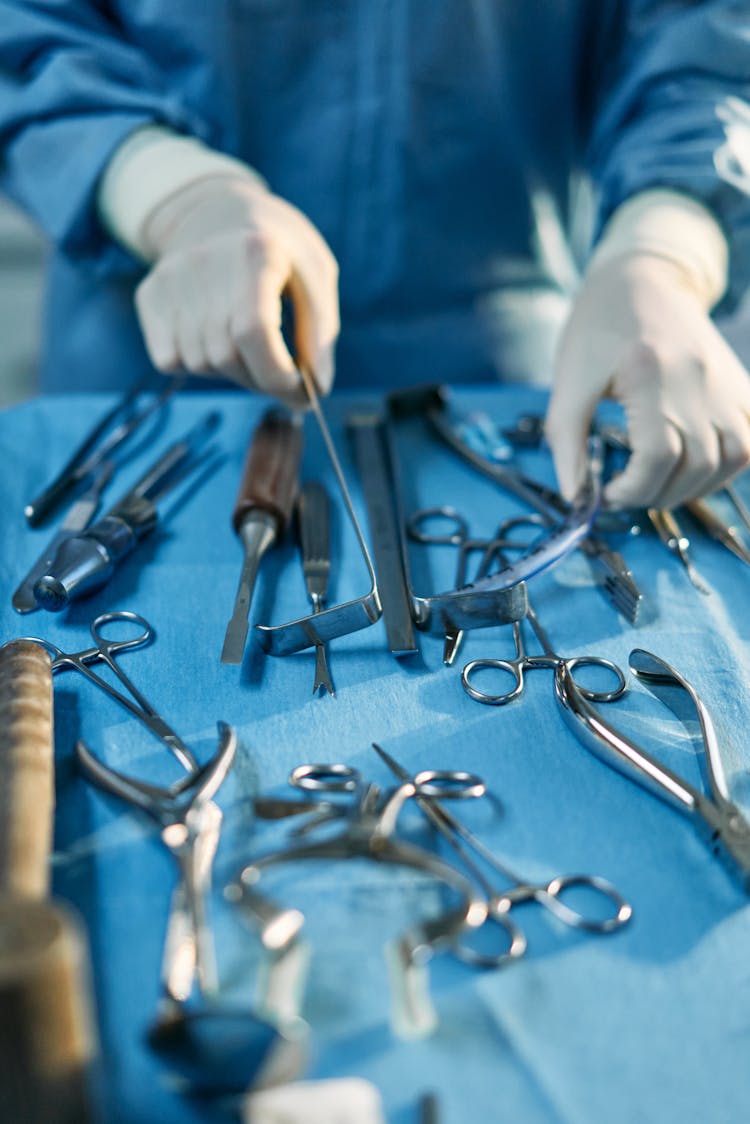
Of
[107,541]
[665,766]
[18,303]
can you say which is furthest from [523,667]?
[18,303]

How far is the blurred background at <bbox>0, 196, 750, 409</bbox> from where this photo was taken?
8.29 ft

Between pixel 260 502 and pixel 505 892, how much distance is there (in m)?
0.41

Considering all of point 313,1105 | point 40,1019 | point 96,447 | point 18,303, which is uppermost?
point 40,1019

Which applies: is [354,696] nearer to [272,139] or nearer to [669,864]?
[669,864]

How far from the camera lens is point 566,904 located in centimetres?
Result: 53

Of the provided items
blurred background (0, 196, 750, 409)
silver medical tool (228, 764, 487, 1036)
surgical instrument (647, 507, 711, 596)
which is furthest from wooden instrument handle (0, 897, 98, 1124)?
blurred background (0, 196, 750, 409)

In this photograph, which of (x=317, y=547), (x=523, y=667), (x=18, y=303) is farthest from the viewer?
(x=18, y=303)

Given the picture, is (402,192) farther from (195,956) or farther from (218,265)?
(195,956)

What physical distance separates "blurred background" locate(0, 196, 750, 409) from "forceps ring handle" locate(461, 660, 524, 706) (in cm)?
185

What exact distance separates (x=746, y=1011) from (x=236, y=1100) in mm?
262

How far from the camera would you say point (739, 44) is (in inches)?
39.5

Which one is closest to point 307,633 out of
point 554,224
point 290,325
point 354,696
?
point 354,696

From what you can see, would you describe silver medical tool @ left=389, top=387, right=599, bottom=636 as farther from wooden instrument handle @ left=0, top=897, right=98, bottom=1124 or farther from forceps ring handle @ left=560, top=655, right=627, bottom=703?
wooden instrument handle @ left=0, top=897, right=98, bottom=1124

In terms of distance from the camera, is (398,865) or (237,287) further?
(237,287)
